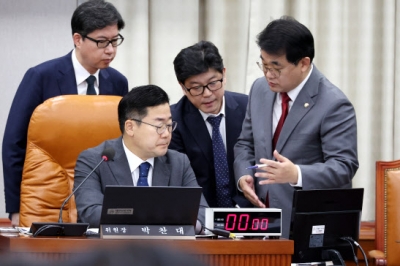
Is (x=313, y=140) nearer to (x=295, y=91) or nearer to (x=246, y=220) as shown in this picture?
(x=295, y=91)

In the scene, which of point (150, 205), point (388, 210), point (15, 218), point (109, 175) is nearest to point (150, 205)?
point (150, 205)

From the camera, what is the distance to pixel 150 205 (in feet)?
7.47

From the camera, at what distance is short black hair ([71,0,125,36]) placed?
3.21 meters

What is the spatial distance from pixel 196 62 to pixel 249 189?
66 centimetres

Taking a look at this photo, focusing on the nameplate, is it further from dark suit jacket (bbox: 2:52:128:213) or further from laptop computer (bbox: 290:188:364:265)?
dark suit jacket (bbox: 2:52:128:213)

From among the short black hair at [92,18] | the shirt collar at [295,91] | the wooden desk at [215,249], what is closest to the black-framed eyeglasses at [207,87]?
the shirt collar at [295,91]

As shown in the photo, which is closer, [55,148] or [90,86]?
[55,148]

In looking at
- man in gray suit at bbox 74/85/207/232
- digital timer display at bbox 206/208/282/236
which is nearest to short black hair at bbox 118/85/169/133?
man in gray suit at bbox 74/85/207/232

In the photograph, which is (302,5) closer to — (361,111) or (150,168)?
(361,111)

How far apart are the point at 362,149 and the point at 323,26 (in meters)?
0.78

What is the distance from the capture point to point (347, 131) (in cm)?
289

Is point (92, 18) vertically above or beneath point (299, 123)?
above

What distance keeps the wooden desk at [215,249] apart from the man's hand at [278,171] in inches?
15.9

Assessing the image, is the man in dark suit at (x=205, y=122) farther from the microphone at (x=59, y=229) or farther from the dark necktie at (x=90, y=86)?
the microphone at (x=59, y=229)
